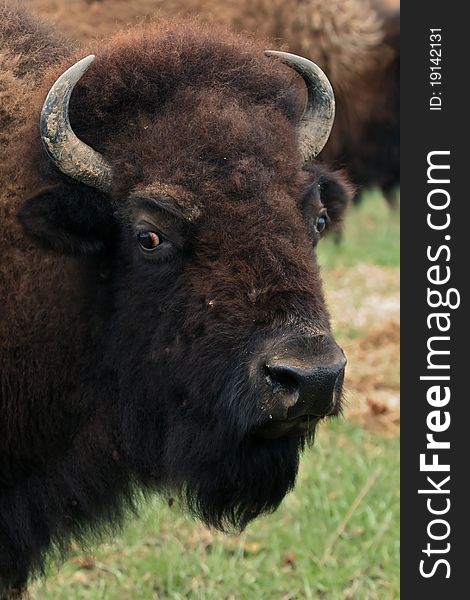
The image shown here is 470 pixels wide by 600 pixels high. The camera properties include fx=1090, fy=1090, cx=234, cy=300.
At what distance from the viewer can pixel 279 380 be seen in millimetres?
3750

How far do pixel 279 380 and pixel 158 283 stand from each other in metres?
0.69

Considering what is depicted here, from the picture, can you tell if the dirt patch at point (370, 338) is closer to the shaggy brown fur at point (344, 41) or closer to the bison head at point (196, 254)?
the shaggy brown fur at point (344, 41)

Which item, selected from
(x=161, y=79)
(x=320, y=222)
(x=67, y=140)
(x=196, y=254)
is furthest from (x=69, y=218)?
(x=320, y=222)

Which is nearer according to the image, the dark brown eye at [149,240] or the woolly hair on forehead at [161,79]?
the dark brown eye at [149,240]

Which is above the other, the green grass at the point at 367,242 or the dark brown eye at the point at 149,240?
the dark brown eye at the point at 149,240

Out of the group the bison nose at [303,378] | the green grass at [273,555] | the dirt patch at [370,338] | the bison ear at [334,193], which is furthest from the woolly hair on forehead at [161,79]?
the dirt patch at [370,338]

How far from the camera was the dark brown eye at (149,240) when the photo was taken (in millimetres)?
4117

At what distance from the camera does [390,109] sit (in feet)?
36.2

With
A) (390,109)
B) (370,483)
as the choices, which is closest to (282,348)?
(370,483)

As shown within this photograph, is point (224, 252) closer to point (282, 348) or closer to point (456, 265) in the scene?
point (282, 348)

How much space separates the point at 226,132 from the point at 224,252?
48cm

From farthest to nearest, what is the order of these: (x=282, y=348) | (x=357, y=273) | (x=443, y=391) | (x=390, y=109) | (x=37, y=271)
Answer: (x=357, y=273) → (x=390, y=109) → (x=443, y=391) → (x=37, y=271) → (x=282, y=348)

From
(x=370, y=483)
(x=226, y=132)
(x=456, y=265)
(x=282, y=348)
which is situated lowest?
(x=370, y=483)

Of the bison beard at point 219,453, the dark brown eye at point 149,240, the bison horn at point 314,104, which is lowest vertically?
the bison beard at point 219,453
